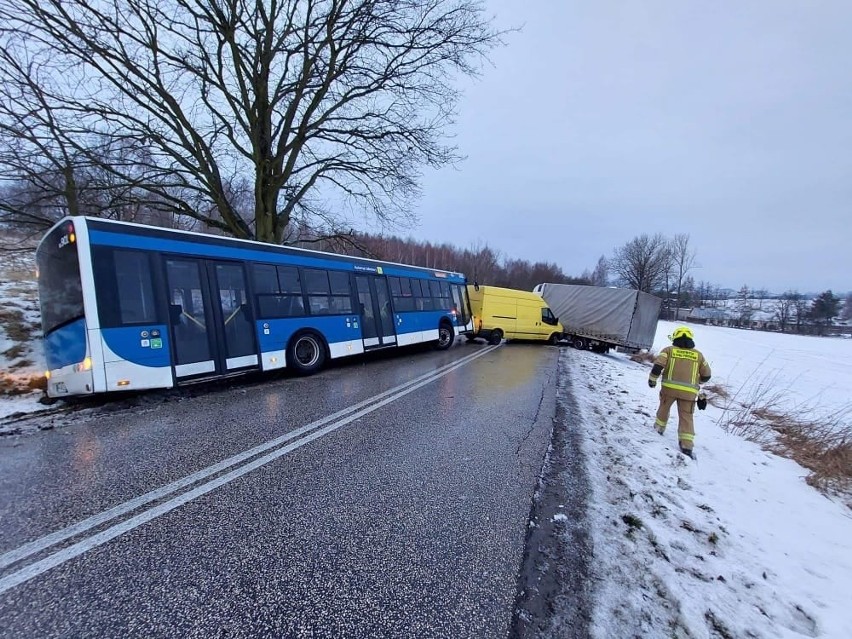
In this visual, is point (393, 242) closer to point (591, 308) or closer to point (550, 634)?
point (591, 308)

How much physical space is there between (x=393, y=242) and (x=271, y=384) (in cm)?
5088

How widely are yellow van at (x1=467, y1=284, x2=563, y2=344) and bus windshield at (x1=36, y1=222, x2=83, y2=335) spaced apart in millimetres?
12924

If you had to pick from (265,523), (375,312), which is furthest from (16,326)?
(265,523)

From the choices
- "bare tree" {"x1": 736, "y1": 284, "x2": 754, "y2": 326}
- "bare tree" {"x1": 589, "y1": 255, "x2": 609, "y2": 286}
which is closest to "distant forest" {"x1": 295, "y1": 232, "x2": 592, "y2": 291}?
"bare tree" {"x1": 589, "y1": 255, "x2": 609, "y2": 286}

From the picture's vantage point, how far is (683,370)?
17.4ft

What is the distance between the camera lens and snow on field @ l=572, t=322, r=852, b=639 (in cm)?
213

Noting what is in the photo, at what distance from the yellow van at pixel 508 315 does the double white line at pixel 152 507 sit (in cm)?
1170

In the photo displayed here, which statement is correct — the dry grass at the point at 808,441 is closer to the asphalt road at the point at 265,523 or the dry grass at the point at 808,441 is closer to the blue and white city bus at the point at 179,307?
the asphalt road at the point at 265,523

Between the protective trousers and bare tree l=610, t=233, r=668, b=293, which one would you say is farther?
bare tree l=610, t=233, r=668, b=293

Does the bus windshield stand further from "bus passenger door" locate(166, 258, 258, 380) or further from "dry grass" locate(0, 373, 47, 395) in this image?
"bus passenger door" locate(166, 258, 258, 380)

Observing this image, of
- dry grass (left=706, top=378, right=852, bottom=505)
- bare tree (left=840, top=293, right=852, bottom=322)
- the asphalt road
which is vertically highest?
the asphalt road

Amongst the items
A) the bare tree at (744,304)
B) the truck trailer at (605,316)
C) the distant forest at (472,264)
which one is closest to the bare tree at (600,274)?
the distant forest at (472,264)

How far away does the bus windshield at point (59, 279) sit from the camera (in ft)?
17.5

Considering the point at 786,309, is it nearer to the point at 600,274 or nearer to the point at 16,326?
the point at 600,274
